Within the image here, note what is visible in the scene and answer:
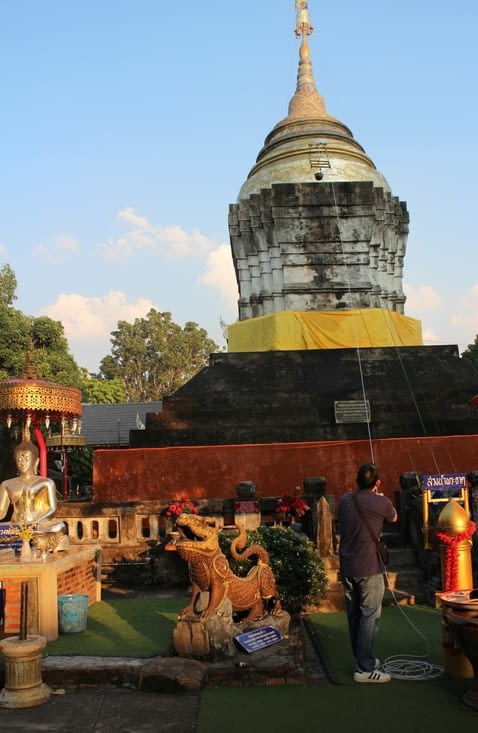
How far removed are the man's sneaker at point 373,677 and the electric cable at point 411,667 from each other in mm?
141

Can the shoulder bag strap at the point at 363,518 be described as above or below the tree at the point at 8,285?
below

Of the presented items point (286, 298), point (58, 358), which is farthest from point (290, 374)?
point (58, 358)

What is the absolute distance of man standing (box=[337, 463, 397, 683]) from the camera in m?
5.82

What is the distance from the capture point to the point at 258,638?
21.4ft

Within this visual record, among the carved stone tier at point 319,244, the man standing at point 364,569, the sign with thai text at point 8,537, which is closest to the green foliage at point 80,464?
the carved stone tier at point 319,244

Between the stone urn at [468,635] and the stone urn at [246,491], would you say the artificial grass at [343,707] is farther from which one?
the stone urn at [246,491]

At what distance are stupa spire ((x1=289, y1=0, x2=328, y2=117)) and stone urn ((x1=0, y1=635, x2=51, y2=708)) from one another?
21503mm

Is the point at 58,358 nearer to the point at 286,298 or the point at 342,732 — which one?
the point at 286,298

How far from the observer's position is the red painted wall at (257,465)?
14273 millimetres

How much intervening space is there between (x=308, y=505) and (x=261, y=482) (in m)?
2.87

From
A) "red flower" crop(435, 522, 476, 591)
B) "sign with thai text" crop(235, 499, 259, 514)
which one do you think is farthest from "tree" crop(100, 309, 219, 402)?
"red flower" crop(435, 522, 476, 591)

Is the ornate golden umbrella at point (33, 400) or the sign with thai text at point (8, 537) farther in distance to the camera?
the ornate golden umbrella at point (33, 400)

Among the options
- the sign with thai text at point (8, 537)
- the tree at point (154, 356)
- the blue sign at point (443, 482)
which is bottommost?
the sign with thai text at point (8, 537)

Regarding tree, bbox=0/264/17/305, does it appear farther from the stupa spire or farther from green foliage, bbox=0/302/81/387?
the stupa spire
